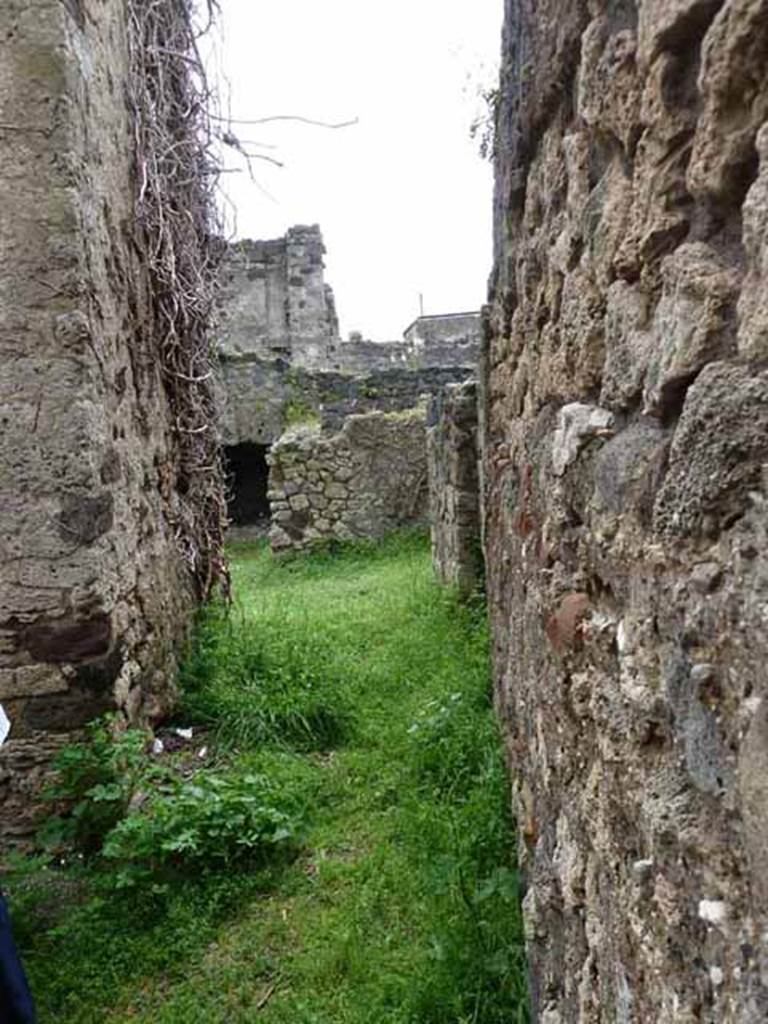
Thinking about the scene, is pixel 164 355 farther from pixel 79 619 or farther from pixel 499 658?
pixel 499 658

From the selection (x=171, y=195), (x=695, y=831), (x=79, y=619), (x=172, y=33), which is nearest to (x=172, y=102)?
(x=172, y=33)

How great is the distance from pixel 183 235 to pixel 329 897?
3371 millimetres

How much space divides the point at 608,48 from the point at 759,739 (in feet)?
3.11

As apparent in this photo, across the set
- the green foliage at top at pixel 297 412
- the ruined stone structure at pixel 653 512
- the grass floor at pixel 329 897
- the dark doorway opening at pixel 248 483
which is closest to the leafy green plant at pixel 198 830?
the grass floor at pixel 329 897

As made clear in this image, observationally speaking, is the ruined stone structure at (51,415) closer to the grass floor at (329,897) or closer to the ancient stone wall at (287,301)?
the grass floor at (329,897)

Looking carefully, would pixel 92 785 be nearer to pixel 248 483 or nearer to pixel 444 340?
pixel 248 483

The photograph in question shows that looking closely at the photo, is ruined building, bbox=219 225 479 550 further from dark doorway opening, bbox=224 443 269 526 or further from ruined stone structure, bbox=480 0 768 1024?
ruined stone structure, bbox=480 0 768 1024

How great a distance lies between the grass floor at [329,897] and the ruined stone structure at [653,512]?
0.46 metres

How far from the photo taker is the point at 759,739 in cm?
69

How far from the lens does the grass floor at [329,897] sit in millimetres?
2135

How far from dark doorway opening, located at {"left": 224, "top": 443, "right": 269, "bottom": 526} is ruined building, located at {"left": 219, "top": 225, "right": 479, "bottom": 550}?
0.06ft

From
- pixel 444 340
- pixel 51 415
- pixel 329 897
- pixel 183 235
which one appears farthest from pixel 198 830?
pixel 444 340

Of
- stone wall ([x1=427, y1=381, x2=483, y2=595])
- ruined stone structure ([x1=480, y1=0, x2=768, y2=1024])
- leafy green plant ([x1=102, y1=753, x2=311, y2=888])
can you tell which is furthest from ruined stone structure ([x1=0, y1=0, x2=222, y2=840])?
stone wall ([x1=427, y1=381, x2=483, y2=595])

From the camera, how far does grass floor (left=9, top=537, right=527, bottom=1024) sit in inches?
84.0
